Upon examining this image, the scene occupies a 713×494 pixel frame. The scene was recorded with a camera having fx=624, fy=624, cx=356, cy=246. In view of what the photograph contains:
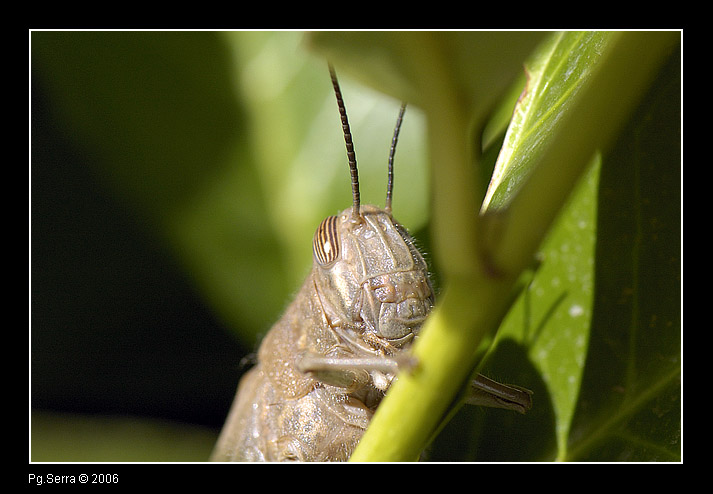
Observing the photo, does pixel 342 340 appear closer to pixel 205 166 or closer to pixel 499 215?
pixel 499 215

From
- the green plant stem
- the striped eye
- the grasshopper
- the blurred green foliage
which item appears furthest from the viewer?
the blurred green foliage

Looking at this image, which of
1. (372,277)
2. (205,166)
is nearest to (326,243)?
(372,277)

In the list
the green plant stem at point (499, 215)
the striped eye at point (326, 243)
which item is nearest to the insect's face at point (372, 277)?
the striped eye at point (326, 243)

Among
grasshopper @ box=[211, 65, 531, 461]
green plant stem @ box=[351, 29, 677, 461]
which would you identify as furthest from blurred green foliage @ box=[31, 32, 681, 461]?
green plant stem @ box=[351, 29, 677, 461]

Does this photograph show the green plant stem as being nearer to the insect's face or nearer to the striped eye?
the insect's face

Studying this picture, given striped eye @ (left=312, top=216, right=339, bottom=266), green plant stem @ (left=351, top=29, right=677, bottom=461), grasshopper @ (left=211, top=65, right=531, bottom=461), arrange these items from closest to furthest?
green plant stem @ (left=351, top=29, right=677, bottom=461) < grasshopper @ (left=211, top=65, right=531, bottom=461) < striped eye @ (left=312, top=216, right=339, bottom=266)

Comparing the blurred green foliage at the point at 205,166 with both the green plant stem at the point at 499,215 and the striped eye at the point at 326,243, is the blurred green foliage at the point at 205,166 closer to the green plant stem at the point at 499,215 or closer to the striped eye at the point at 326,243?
the striped eye at the point at 326,243

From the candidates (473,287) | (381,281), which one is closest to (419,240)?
(381,281)
